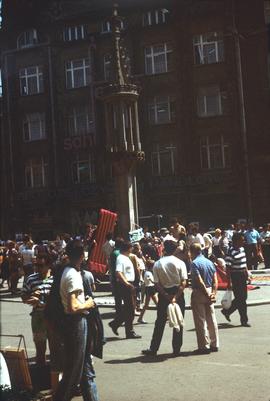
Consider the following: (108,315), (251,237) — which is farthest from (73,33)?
(108,315)

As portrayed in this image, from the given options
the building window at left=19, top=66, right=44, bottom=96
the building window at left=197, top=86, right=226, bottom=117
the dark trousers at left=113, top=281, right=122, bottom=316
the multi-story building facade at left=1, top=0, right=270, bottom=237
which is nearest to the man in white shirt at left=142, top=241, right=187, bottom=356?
the dark trousers at left=113, top=281, right=122, bottom=316

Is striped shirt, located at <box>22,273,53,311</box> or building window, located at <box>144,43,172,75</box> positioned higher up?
building window, located at <box>144,43,172,75</box>

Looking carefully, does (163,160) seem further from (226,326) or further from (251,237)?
(226,326)

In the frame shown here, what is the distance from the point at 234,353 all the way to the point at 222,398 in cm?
260

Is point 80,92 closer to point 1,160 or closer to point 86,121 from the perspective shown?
point 86,121

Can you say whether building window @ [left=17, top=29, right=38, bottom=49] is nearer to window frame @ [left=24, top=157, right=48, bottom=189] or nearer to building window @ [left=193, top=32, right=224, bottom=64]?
window frame @ [left=24, top=157, right=48, bottom=189]

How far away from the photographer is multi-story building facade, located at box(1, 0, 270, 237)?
127 feet

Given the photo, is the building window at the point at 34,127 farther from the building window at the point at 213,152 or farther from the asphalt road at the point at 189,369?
the asphalt road at the point at 189,369

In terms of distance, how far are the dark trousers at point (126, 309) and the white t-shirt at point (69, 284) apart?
5.00 m

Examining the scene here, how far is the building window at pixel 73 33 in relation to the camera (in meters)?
43.8

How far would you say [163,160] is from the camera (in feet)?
136

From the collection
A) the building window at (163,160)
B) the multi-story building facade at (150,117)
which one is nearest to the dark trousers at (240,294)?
the multi-story building facade at (150,117)

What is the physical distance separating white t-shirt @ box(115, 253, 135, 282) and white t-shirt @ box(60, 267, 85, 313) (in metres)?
5.37

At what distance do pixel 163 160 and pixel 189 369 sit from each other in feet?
109
